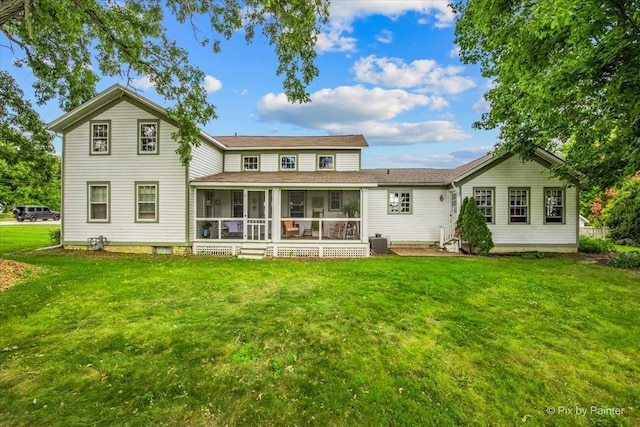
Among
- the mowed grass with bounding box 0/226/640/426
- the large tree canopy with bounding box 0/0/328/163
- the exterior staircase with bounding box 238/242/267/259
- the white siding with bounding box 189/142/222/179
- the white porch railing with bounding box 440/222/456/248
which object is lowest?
the mowed grass with bounding box 0/226/640/426

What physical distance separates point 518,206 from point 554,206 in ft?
5.34

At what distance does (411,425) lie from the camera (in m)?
3.03

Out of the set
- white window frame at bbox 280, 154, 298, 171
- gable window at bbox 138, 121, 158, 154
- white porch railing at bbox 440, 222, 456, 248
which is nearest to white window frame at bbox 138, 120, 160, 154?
gable window at bbox 138, 121, 158, 154

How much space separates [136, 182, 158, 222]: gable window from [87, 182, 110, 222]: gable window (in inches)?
55.1

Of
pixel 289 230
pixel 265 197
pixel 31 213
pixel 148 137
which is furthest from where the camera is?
pixel 31 213

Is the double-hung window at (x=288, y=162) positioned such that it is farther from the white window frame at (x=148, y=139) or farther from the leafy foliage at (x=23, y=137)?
the leafy foliage at (x=23, y=137)

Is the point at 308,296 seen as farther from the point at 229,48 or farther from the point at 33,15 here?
the point at 33,15

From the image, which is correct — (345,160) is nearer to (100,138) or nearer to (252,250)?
(252,250)

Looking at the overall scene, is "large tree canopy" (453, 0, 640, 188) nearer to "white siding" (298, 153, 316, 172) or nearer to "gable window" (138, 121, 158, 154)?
"white siding" (298, 153, 316, 172)

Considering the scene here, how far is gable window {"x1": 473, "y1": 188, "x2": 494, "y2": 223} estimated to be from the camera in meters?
13.7

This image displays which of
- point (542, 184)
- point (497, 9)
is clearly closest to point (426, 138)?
point (542, 184)

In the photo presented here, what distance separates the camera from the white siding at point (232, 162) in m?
16.0

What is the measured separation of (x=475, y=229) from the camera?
1273 cm

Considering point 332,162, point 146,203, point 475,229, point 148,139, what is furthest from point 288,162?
point 475,229
